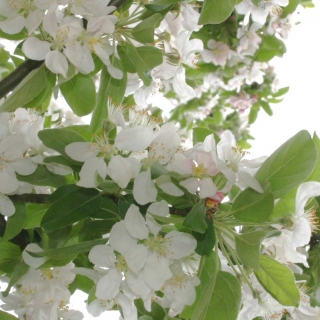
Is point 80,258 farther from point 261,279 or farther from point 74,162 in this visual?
point 261,279

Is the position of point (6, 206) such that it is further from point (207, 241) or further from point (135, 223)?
point (207, 241)

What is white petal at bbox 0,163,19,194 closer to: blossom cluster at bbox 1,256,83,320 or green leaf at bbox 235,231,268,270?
blossom cluster at bbox 1,256,83,320

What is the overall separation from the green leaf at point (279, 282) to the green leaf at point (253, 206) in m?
0.08

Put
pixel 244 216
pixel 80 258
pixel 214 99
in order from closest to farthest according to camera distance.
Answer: pixel 244 216, pixel 80 258, pixel 214 99

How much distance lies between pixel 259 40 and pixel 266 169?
122 centimetres

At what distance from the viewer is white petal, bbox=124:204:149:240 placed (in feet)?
2.48

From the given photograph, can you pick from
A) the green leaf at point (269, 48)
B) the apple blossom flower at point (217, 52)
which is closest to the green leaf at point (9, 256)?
the apple blossom flower at point (217, 52)

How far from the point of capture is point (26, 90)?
2.88 ft

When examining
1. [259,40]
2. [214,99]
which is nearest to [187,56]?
[259,40]

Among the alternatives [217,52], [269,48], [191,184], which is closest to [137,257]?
[191,184]

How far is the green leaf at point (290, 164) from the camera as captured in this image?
2.58 ft

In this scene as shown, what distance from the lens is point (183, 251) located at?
79 centimetres

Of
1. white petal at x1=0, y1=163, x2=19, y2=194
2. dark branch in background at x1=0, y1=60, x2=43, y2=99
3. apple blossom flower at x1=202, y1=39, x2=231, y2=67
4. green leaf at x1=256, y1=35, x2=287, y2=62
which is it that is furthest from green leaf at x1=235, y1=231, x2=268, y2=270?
green leaf at x1=256, y1=35, x2=287, y2=62

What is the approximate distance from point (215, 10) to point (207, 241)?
395 millimetres
